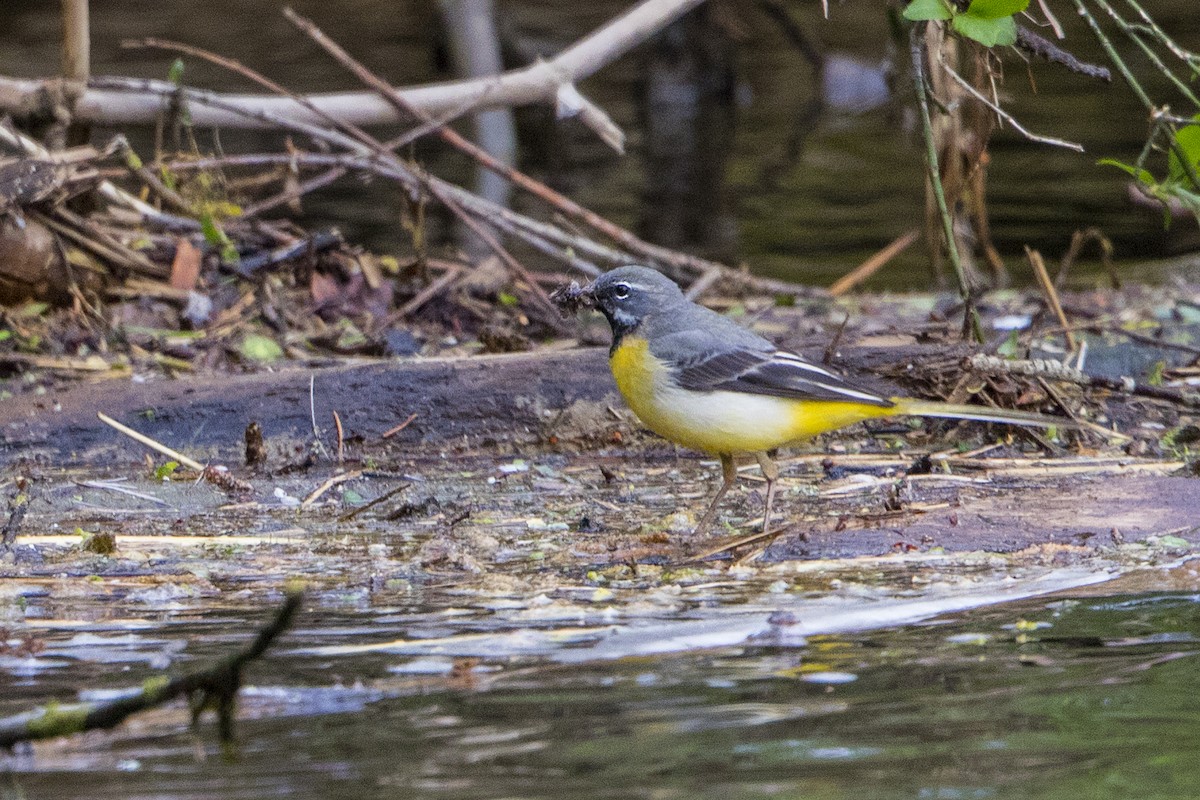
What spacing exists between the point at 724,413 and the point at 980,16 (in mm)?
1759

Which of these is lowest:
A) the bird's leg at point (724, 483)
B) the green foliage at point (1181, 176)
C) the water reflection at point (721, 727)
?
the water reflection at point (721, 727)

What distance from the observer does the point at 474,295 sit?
8.73 meters

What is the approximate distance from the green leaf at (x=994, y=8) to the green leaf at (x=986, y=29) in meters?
0.01

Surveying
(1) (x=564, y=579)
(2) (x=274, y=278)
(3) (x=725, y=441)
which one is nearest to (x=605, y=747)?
(1) (x=564, y=579)

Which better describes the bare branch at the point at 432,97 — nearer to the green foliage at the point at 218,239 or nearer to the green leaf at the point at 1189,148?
the green foliage at the point at 218,239

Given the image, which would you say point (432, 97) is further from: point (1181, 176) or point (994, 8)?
point (1181, 176)

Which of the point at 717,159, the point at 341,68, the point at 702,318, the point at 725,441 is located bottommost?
the point at 725,441

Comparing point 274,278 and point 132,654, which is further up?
point 274,278

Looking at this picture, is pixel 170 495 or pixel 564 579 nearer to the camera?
pixel 564 579

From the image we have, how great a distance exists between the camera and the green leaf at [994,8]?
5.70 metres

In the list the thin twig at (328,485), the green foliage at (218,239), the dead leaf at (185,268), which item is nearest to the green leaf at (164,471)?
the thin twig at (328,485)

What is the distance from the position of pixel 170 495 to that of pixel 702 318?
2.16 meters

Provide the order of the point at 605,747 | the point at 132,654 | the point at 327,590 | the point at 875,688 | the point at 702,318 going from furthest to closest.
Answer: the point at 702,318, the point at 327,590, the point at 132,654, the point at 875,688, the point at 605,747

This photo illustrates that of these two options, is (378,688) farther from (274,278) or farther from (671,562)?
(274,278)
